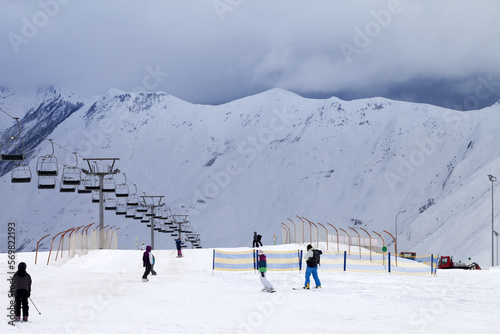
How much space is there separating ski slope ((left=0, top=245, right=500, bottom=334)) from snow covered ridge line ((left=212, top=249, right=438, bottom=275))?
5.07m

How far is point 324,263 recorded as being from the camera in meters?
37.9

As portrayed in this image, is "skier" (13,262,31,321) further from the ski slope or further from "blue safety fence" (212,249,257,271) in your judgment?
"blue safety fence" (212,249,257,271)

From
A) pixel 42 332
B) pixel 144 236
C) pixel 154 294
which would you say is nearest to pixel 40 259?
pixel 154 294


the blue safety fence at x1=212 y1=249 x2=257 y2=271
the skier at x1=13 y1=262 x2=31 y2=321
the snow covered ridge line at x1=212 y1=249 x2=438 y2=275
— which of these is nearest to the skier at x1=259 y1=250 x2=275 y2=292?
the skier at x1=13 y1=262 x2=31 y2=321

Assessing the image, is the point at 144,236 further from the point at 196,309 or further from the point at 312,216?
the point at 196,309

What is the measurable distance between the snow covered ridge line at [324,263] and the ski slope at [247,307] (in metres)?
5.07

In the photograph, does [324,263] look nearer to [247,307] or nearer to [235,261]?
[235,261]

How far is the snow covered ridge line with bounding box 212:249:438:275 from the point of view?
36125mm

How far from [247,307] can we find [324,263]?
2013 cm

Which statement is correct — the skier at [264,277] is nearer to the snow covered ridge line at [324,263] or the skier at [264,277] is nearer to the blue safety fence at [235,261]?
the snow covered ridge line at [324,263]

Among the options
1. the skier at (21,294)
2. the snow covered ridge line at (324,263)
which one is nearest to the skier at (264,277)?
the skier at (21,294)

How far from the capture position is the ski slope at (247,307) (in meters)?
14.3

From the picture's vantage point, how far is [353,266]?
38812mm

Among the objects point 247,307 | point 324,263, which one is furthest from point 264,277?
point 324,263
